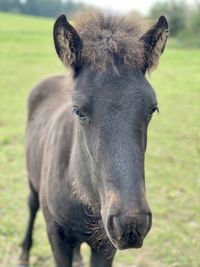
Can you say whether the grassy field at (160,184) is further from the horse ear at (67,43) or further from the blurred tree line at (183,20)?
the blurred tree line at (183,20)

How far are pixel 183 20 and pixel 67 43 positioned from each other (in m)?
39.4

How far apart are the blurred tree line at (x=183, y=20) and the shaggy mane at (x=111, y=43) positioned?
3548 centimetres

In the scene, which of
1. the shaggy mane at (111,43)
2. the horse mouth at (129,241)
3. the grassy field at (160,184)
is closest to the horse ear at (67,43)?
the shaggy mane at (111,43)

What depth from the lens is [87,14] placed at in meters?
3.12

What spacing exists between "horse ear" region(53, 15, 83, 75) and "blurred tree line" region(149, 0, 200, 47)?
35.8 metres

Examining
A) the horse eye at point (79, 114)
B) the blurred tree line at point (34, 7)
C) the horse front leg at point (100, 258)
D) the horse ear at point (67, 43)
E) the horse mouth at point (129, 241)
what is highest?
the horse ear at point (67, 43)

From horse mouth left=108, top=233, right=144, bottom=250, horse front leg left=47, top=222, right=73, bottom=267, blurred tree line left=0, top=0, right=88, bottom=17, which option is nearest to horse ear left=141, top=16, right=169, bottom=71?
horse mouth left=108, top=233, right=144, bottom=250

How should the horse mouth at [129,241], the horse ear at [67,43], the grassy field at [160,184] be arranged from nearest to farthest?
the horse mouth at [129,241] < the horse ear at [67,43] < the grassy field at [160,184]

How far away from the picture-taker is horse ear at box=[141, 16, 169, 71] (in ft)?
9.18

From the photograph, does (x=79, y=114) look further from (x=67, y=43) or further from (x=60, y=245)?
(x=60, y=245)

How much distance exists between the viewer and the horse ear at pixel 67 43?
106 inches

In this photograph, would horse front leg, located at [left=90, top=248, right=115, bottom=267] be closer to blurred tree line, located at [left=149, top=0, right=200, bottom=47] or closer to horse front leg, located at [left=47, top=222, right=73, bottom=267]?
horse front leg, located at [left=47, top=222, right=73, bottom=267]

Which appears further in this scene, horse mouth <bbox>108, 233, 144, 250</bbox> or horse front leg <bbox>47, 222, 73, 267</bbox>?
horse front leg <bbox>47, 222, 73, 267</bbox>

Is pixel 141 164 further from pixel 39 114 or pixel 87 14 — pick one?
pixel 39 114
